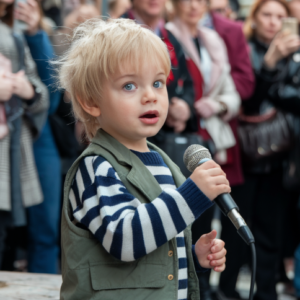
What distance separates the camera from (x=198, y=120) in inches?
129

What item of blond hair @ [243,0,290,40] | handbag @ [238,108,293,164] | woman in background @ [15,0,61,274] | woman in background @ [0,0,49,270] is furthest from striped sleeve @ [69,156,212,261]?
blond hair @ [243,0,290,40]

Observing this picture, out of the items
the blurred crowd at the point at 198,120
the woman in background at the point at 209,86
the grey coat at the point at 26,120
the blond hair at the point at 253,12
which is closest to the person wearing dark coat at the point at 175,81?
the blurred crowd at the point at 198,120

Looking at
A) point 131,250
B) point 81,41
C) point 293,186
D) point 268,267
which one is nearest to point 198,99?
point 293,186

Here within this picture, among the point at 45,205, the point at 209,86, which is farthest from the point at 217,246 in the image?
the point at 209,86

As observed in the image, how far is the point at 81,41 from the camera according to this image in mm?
1564

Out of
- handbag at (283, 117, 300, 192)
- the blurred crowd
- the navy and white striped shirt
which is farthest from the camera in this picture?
handbag at (283, 117, 300, 192)

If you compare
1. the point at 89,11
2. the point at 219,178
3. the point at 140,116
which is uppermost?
the point at 140,116

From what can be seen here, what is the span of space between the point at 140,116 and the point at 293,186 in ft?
7.26

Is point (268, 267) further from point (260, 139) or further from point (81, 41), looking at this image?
point (81, 41)

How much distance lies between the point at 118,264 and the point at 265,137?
225cm

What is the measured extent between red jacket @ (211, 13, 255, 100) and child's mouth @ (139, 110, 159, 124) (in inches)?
82.2

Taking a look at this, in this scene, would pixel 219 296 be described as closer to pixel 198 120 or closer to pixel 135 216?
pixel 198 120

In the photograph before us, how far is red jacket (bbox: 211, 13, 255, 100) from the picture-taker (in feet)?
11.5

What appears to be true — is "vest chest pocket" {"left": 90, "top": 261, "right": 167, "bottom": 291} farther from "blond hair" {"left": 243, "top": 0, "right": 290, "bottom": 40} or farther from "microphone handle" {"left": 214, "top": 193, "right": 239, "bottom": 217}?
"blond hair" {"left": 243, "top": 0, "right": 290, "bottom": 40}
